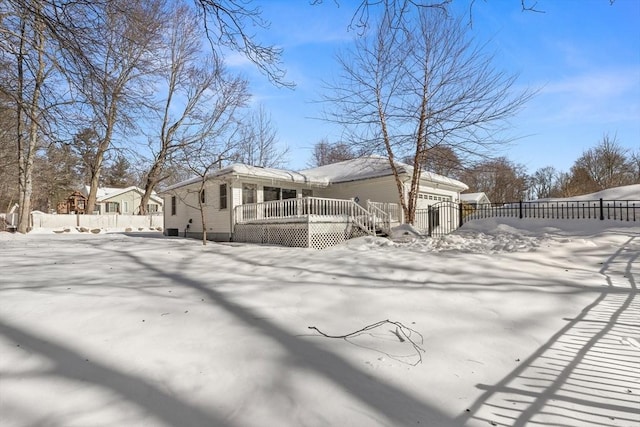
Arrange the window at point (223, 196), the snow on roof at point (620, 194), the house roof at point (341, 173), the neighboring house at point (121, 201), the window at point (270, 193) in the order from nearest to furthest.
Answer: the house roof at point (341, 173) → the window at point (223, 196) → the snow on roof at point (620, 194) → the window at point (270, 193) → the neighboring house at point (121, 201)

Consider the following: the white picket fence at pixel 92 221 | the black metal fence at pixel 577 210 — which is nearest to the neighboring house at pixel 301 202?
the black metal fence at pixel 577 210

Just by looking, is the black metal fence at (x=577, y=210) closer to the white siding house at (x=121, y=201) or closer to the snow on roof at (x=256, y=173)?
the snow on roof at (x=256, y=173)

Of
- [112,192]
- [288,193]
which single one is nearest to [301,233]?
[288,193]

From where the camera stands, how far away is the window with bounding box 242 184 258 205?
15.5m

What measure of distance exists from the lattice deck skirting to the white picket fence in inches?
807

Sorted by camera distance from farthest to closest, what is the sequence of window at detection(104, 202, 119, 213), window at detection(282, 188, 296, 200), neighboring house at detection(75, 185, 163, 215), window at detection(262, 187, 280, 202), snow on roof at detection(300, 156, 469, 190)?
window at detection(104, 202, 119, 213), neighboring house at detection(75, 185, 163, 215), window at detection(282, 188, 296, 200), window at detection(262, 187, 280, 202), snow on roof at detection(300, 156, 469, 190)

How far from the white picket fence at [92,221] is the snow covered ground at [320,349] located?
26377 mm

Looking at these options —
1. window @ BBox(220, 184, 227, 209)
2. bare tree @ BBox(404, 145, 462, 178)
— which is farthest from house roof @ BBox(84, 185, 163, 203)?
bare tree @ BBox(404, 145, 462, 178)

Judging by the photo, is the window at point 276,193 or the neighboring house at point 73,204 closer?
the window at point 276,193

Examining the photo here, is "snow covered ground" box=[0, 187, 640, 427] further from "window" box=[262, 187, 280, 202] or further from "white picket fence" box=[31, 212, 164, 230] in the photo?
"white picket fence" box=[31, 212, 164, 230]

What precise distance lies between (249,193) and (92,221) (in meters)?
20.2

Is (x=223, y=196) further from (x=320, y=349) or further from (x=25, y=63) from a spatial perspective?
(x=320, y=349)

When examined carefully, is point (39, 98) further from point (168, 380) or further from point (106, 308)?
point (168, 380)

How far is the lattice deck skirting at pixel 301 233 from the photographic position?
12.3m
